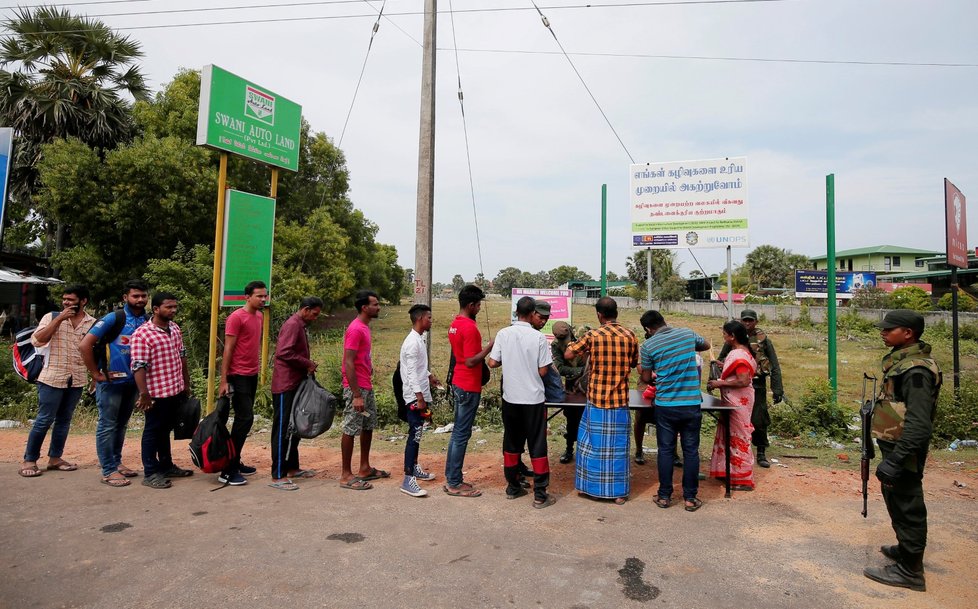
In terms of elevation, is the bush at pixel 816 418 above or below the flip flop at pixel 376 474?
above

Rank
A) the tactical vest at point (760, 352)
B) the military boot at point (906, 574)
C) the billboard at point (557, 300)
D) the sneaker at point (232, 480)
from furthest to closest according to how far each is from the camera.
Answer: the billboard at point (557, 300) → the tactical vest at point (760, 352) → the sneaker at point (232, 480) → the military boot at point (906, 574)

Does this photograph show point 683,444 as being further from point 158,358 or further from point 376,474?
point 158,358

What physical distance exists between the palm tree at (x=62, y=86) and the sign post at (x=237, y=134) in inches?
489

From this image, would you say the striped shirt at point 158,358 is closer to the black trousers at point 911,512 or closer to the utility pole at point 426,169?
the utility pole at point 426,169

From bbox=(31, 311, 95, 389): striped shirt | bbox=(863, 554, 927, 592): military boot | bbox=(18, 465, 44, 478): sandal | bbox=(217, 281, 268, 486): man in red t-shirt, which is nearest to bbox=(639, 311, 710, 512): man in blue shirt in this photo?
bbox=(863, 554, 927, 592): military boot

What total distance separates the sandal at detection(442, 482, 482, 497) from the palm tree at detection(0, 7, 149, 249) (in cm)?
1766

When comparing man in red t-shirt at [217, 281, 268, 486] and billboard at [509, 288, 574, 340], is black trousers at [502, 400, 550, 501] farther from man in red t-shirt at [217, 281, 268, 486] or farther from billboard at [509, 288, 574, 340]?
billboard at [509, 288, 574, 340]

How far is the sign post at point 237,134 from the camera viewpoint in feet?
23.0

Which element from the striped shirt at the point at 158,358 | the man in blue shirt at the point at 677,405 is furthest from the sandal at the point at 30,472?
the man in blue shirt at the point at 677,405

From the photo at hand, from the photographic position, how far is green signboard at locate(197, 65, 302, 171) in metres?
7.00

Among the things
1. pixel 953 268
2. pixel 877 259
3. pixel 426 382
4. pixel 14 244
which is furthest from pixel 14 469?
pixel 877 259

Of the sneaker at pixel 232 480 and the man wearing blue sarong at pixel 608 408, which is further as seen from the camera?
the sneaker at pixel 232 480

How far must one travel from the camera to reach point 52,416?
5145mm

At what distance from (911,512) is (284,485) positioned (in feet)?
15.3
